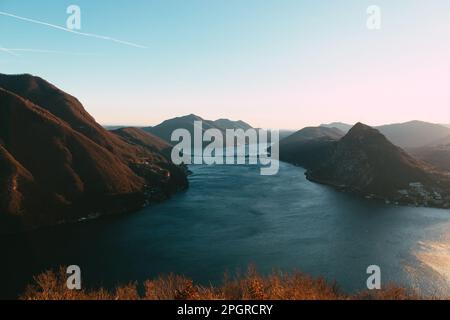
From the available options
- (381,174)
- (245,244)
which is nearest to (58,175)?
(245,244)

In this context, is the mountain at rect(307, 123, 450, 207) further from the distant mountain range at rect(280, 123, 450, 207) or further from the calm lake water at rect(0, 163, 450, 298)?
the calm lake water at rect(0, 163, 450, 298)

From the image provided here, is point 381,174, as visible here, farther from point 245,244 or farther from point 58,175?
point 58,175

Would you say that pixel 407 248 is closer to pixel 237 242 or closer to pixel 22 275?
pixel 237 242

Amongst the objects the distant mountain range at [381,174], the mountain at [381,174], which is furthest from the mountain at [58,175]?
the distant mountain range at [381,174]

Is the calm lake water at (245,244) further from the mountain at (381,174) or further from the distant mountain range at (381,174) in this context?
the distant mountain range at (381,174)

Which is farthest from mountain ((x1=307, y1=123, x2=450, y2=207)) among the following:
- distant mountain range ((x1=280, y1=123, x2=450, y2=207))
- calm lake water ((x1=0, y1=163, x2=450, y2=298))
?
calm lake water ((x1=0, y1=163, x2=450, y2=298))
